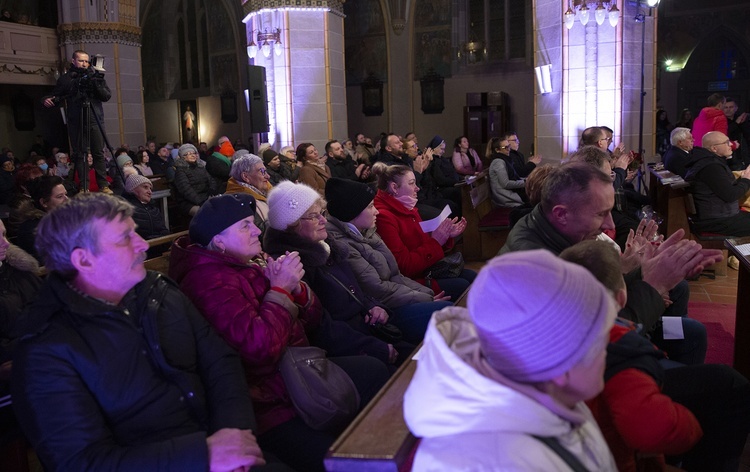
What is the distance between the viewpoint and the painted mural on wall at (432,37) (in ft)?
57.5

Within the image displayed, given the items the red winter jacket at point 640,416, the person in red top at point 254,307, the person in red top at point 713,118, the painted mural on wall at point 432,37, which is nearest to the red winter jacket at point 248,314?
the person in red top at point 254,307

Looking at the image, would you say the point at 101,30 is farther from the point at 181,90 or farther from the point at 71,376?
the point at 71,376

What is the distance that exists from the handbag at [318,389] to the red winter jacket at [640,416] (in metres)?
1.04

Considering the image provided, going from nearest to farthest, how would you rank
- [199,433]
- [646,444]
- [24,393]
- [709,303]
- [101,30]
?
[646,444], [24,393], [199,433], [709,303], [101,30]

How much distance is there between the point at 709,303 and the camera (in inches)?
218

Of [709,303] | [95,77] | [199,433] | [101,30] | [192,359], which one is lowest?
[709,303]

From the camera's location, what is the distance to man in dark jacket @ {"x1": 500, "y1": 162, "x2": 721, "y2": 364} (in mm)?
2598

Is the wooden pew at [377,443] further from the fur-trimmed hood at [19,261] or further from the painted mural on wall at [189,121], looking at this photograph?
the painted mural on wall at [189,121]

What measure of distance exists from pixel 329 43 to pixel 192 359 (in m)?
9.16

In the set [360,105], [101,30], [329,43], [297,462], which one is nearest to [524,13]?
[360,105]

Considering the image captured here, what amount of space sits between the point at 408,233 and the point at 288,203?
4.94ft

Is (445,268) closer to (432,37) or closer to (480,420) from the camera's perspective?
(480,420)

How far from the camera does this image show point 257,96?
9391mm

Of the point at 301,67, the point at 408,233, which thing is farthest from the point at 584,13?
the point at 408,233
